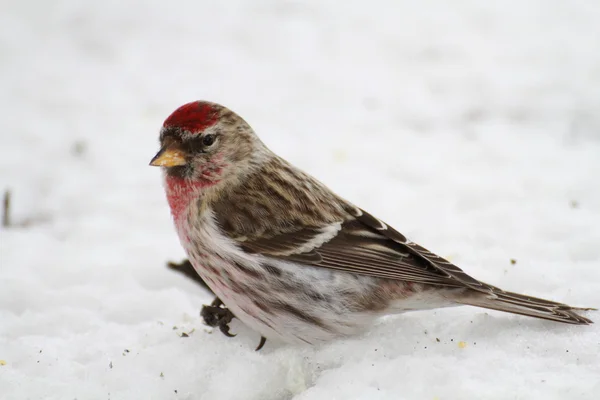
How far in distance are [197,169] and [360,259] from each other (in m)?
0.82

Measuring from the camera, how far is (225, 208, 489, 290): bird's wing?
3066 millimetres

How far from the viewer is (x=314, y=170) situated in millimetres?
4855

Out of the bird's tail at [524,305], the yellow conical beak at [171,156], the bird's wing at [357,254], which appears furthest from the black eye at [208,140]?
the bird's tail at [524,305]

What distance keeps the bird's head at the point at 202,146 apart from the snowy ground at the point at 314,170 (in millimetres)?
722

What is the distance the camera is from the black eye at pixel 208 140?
3273 mm

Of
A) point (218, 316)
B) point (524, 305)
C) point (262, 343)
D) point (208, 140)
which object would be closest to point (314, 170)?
point (208, 140)

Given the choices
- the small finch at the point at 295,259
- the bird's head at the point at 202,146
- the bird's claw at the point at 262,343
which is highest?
the bird's head at the point at 202,146

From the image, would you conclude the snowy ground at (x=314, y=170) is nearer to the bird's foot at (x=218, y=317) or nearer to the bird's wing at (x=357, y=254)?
the bird's foot at (x=218, y=317)

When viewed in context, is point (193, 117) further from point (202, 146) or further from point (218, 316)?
point (218, 316)

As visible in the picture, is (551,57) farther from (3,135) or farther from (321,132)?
(3,135)

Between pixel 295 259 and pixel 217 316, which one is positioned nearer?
pixel 295 259

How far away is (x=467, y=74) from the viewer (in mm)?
5695

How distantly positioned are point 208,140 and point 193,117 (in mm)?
131

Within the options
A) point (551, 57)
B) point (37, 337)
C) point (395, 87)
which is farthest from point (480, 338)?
point (551, 57)
